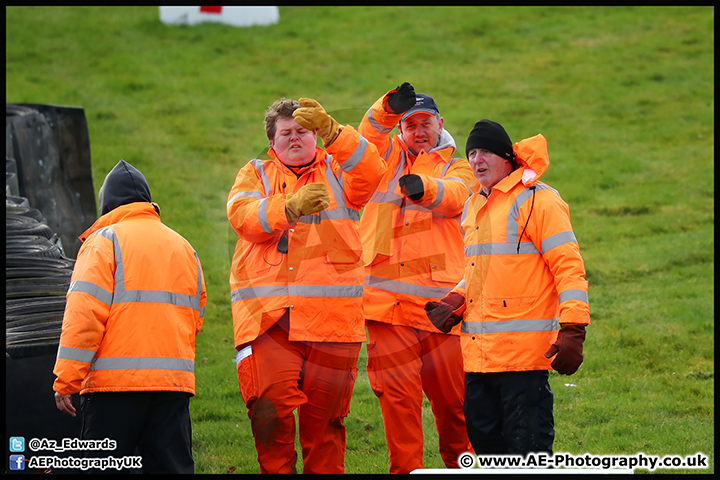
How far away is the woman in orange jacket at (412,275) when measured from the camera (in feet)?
17.1

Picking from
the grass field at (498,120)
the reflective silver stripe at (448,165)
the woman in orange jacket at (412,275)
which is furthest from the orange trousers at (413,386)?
the reflective silver stripe at (448,165)

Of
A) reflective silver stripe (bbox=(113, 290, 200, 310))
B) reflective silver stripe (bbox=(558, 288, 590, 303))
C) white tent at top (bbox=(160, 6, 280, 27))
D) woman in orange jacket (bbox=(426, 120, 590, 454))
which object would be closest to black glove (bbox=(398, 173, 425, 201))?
woman in orange jacket (bbox=(426, 120, 590, 454))

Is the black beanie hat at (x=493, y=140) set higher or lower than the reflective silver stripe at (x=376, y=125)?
lower

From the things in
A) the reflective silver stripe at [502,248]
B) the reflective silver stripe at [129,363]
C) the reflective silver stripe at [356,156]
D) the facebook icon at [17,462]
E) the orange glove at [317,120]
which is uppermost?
the orange glove at [317,120]

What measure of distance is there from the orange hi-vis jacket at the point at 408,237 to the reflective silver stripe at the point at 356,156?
18.8 inches

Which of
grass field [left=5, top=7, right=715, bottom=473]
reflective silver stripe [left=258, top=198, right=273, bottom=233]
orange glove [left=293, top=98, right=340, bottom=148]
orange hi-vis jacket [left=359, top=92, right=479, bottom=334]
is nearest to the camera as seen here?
orange glove [left=293, top=98, right=340, bottom=148]

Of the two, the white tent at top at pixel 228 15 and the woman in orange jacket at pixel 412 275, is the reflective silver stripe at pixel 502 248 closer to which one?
the woman in orange jacket at pixel 412 275

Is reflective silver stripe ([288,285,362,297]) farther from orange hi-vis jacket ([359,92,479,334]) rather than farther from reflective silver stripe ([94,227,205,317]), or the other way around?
reflective silver stripe ([94,227,205,317])

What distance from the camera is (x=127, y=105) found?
1566 cm

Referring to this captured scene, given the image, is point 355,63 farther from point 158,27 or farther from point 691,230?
point 691,230

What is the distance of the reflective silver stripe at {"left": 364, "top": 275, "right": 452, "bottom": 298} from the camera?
5320mm

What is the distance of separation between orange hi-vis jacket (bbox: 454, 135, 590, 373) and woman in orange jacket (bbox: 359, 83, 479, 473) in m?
0.58
